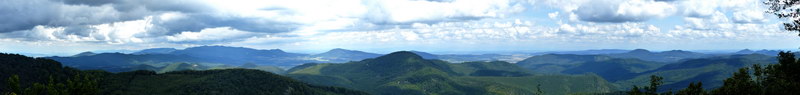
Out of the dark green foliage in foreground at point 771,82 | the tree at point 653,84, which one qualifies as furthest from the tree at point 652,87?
the dark green foliage in foreground at point 771,82

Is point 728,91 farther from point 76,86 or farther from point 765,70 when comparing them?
point 76,86

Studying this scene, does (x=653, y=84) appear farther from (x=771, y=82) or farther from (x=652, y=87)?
(x=771, y=82)

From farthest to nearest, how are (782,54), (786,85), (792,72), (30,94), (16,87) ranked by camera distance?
1. (16,87)
2. (30,94)
3. (782,54)
4. (792,72)
5. (786,85)

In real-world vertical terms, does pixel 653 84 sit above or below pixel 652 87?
above

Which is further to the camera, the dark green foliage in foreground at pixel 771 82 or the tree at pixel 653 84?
the dark green foliage in foreground at pixel 771 82

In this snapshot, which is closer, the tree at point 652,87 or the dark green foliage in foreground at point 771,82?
the tree at point 652,87

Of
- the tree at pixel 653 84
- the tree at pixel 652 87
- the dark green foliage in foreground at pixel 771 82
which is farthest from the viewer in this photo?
the dark green foliage in foreground at pixel 771 82

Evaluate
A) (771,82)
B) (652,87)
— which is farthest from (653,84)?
(771,82)

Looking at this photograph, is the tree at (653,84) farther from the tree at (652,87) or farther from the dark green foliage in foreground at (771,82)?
the dark green foliage in foreground at (771,82)

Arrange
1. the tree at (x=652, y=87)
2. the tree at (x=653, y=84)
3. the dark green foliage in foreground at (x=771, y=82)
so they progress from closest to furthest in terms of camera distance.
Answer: the tree at (x=653, y=84) < the tree at (x=652, y=87) < the dark green foliage in foreground at (x=771, y=82)

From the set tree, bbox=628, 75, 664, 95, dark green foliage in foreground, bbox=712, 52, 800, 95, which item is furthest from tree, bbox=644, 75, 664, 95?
dark green foliage in foreground, bbox=712, 52, 800, 95

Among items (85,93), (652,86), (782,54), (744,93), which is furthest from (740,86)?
(85,93)
